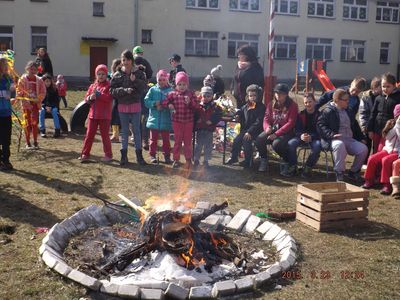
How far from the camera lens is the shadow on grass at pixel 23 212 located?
607 cm

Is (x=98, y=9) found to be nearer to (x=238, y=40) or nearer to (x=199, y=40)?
(x=199, y=40)

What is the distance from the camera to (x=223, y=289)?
166 inches

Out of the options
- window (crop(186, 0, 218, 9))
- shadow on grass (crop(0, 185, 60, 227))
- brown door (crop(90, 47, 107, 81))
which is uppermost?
window (crop(186, 0, 218, 9))

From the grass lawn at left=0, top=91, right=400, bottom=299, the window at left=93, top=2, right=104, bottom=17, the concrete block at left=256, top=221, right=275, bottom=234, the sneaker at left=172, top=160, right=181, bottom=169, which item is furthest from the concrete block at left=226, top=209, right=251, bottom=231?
the window at left=93, top=2, right=104, bottom=17

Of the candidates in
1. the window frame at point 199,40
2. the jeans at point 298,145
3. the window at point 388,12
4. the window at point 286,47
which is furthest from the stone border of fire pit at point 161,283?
the window at point 388,12

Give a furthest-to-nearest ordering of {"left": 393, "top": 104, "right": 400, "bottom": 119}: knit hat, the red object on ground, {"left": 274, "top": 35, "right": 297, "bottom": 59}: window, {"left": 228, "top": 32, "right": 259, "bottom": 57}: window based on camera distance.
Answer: {"left": 274, "top": 35, "right": 297, "bottom": 59}: window → {"left": 228, "top": 32, "right": 259, "bottom": 57}: window → the red object on ground → {"left": 393, "top": 104, "right": 400, "bottom": 119}: knit hat

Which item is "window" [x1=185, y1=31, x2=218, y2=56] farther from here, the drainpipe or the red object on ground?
the red object on ground

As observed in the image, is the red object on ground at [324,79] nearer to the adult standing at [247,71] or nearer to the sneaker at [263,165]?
the adult standing at [247,71]

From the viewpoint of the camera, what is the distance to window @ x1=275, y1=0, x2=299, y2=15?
3566cm

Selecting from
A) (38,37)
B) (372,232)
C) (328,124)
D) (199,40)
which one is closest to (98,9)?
(38,37)

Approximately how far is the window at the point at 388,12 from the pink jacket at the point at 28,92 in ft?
113

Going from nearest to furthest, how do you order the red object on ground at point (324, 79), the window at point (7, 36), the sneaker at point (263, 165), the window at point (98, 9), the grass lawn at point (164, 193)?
the grass lawn at point (164, 193)
the sneaker at point (263, 165)
the red object on ground at point (324, 79)
the window at point (7, 36)
the window at point (98, 9)

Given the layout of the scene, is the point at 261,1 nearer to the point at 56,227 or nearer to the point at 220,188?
the point at 220,188

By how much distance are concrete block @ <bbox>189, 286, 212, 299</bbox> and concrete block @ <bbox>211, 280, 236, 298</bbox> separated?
1.7 inches
